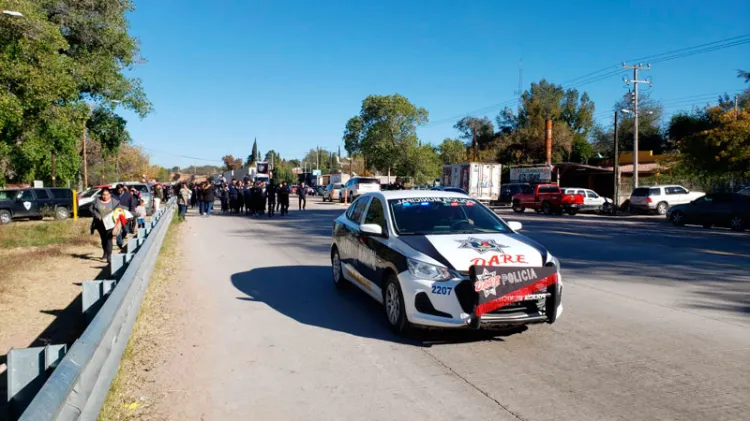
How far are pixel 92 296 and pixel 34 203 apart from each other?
2539cm

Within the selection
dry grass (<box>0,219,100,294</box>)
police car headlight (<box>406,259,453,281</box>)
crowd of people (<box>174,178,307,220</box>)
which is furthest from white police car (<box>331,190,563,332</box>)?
crowd of people (<box>174,178,307,220</box>)

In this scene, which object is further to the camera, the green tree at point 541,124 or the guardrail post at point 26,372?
the green tree at point 541,124

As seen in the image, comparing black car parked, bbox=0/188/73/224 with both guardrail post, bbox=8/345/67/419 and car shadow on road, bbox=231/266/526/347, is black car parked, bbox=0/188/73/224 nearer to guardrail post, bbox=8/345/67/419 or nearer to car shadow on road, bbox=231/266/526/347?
car shadow on road, bbox=231/266/526/347

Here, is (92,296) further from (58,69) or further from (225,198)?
(225,198)

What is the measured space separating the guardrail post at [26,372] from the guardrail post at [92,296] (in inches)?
94.2

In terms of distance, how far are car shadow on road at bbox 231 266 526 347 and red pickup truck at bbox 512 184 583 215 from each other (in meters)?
25.1

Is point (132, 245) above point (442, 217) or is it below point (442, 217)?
below

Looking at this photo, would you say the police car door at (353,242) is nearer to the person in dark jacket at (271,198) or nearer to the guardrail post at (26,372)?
the guardrail post at (26,372)

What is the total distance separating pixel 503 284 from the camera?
5.79 m

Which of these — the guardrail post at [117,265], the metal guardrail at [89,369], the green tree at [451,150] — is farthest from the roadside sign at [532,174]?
the metal guardrail at [89,369]

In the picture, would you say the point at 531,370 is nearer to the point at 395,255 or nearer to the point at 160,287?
the point at 395,255

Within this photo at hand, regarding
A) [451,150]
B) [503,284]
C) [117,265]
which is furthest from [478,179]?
[451,150]

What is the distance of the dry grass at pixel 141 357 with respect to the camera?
173 inches

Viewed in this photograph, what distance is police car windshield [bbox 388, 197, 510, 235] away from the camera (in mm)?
7125
